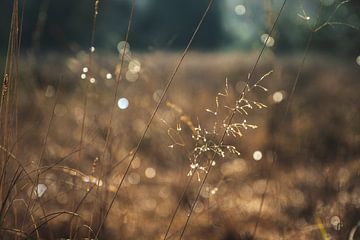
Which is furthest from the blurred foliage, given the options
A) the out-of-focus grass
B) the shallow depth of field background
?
the out-of-focus grass

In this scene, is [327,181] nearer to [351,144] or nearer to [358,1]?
[351,144]

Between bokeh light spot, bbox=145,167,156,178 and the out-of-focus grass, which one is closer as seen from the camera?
the out-of-focus grass

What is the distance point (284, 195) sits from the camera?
7.72 feet

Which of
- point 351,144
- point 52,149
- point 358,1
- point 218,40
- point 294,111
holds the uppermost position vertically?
point 358,1

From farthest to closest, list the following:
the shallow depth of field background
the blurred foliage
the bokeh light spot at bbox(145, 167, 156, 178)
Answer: the blurred foliage < the bokeh light spot at bbox(145, 167, 156, 178) < the shallow depth of field background

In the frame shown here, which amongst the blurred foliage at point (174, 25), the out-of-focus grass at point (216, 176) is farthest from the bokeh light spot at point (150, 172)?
the blurred foliage at point (174, 25)

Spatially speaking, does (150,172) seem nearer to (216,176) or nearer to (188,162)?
(188,162)

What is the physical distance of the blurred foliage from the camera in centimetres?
448

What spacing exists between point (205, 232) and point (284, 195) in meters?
0.53

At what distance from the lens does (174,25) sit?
2652cm

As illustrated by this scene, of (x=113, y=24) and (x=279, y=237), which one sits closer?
(x=279, y=237)

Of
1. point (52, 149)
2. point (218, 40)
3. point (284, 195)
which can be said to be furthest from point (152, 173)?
point (218, 40)

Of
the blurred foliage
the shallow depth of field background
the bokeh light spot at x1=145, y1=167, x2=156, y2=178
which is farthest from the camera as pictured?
the blurred foliage

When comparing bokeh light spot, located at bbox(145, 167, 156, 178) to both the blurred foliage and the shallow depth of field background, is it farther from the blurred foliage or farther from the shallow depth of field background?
the blurred foliage
